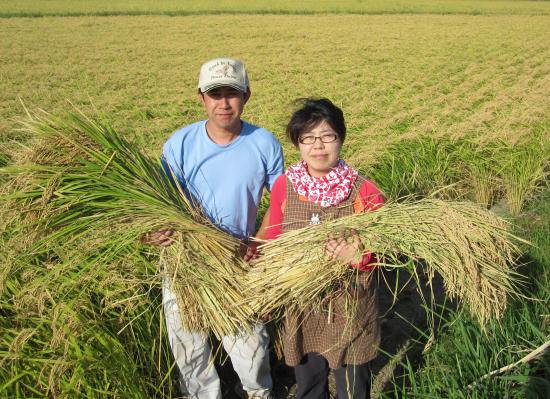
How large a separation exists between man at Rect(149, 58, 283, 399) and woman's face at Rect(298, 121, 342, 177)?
0.33 metres

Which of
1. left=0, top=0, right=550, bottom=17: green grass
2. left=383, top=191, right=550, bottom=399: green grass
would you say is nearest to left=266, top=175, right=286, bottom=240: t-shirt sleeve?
left=383, top=191, right=550, bottom=399: green grass

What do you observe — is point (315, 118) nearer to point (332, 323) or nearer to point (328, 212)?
point (328, 212)

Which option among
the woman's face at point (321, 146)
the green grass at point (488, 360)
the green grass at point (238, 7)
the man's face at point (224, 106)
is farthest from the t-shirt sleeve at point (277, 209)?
the green grass at point (238, 7)

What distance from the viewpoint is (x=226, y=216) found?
215 centimetres

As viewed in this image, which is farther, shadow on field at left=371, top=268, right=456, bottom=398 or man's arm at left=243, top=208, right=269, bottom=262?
shadow on field at left=371, top=268, right=456, bottom=398

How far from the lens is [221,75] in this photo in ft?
6.70

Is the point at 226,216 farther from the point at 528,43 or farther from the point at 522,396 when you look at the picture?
the point at 528,43

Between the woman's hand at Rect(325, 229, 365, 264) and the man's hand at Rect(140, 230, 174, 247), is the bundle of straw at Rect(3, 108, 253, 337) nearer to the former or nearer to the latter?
the man's hand at Rect(140, 230, 174, 247)

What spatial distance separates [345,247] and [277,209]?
1.35 feet

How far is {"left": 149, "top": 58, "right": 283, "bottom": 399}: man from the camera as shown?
2.03 metres

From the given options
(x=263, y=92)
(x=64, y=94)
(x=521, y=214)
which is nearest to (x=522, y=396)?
(x=521, y=214)

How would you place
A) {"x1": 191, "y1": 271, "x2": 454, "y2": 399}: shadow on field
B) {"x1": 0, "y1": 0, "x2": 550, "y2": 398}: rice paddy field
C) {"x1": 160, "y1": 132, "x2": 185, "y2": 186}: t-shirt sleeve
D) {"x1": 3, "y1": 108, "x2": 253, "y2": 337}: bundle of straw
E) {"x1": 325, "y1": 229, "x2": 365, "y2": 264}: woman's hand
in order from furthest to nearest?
{"x1": 191, "y1": 271, "x2": 454, "y2": 399}: shadow on field → {"x1": 160, "y1": 132, "x2": 185, "y2": 186}: t-shirt sleeve → {"x1": 0, "y1": 0, "x2": 550, "y2": 398}: rice paddy field → {"x1": 3, "y1": 108, "x2": 253, "y2": 337}: bundle of straw → {"x1": 325, "y1": 229, "x2": 365, "y2": 264}: woman's hand

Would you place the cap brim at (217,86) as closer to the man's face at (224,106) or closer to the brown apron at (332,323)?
the man's face at (224,106)

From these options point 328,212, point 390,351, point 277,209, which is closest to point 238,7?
point 390,351
